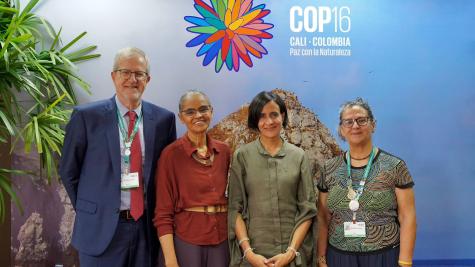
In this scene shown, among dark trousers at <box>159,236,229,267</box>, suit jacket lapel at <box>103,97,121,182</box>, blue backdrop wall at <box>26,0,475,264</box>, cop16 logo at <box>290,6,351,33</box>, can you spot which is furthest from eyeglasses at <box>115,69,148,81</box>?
cop16 logo at <box>290,6,351,33</box>

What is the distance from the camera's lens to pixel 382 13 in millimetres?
3676

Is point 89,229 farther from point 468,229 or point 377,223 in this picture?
point 468,229

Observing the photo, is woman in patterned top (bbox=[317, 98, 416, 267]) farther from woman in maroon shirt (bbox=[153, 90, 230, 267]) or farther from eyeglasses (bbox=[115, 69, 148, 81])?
eyeglasses (bbox=[115, 69, 148, 81])

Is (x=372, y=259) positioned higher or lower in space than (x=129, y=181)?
lower

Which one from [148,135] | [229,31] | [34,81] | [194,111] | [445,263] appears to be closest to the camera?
[194,111]

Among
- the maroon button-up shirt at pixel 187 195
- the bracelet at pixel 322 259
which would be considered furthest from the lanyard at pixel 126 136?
the bracelet at pixel 322 259

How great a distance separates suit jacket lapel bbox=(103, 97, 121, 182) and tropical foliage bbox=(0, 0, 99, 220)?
64 cm

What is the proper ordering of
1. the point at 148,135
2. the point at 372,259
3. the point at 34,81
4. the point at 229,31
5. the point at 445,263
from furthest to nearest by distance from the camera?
the point at 445,263
the point at 229,31
the point at 34,81
the point at 148,135
the point at 372,259

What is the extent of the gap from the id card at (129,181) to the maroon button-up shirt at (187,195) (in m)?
0.12

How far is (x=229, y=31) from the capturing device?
142 inches

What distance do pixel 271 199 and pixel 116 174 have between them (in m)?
0.86

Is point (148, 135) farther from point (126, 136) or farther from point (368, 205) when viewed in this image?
point (368, 205)

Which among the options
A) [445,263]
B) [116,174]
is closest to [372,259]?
[116,174]

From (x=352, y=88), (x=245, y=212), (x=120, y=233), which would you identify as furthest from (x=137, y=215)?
(x=352, y=88)
